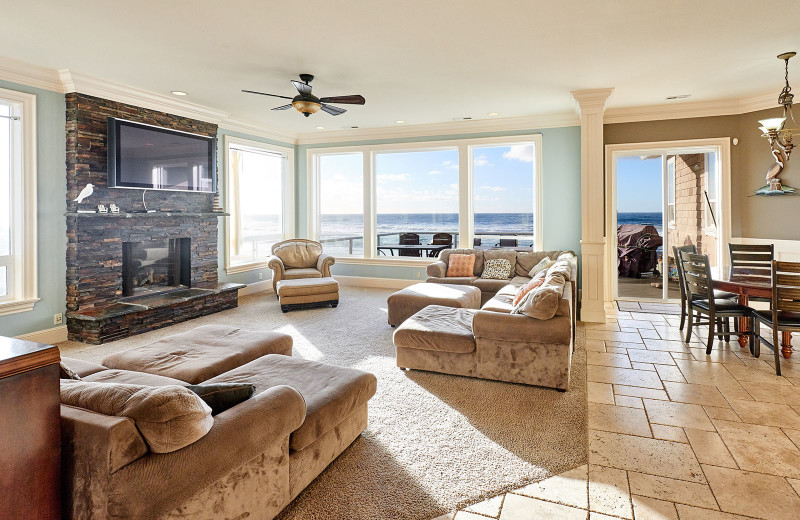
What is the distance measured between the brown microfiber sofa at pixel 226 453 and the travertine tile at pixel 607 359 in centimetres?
237

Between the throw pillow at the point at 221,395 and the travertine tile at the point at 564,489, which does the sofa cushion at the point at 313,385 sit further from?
the travertine tile at the point at 564,489

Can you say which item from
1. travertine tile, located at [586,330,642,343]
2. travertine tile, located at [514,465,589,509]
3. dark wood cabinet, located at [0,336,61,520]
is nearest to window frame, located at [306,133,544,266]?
travertine tile, located at [586,330,642,343]

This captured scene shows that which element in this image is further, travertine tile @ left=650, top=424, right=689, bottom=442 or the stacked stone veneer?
the stacked stone veneer

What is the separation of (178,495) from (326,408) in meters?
0.77

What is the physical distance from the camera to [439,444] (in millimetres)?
2521

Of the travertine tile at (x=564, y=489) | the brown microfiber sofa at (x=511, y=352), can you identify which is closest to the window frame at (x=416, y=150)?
the brown microfiber sofa at (x=511, y=352)

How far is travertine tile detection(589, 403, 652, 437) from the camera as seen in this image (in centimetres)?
271

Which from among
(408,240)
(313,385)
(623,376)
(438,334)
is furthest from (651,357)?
(408,240)

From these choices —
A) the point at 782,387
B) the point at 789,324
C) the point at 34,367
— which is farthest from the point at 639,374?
the point at 34,367

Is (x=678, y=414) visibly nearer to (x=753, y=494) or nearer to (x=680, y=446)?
(x=680, y=446)

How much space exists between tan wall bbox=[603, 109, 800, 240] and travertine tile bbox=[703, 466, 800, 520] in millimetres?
4691

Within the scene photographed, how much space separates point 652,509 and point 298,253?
597 cm

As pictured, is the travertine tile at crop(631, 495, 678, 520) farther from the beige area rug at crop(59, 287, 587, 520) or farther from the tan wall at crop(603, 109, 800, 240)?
the tan wall at crop(603, 109, 800, 240)

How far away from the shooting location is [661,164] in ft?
21.2
